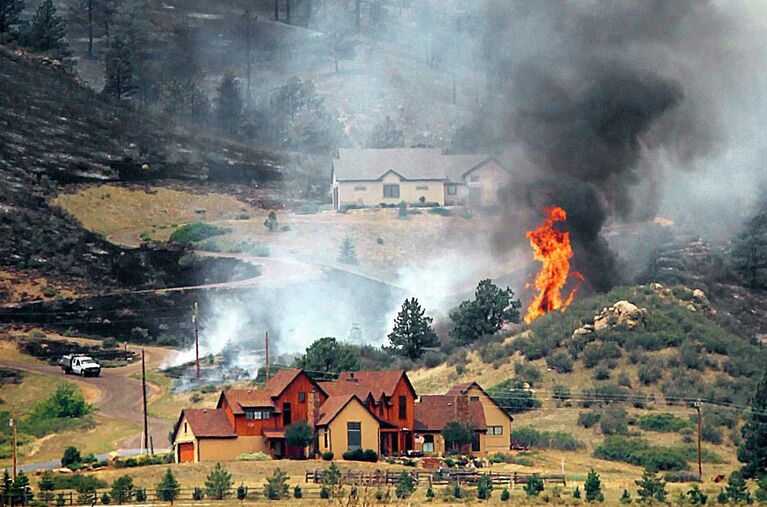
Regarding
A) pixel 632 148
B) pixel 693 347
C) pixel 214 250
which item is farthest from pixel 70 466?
pixel 214 250

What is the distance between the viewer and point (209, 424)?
374 ft

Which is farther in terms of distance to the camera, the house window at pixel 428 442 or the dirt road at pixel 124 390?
the dirt road at pixel 124 390

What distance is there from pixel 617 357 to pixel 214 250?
211ft

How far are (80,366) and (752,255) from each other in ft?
209

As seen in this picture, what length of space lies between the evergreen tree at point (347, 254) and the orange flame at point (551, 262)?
116 feet

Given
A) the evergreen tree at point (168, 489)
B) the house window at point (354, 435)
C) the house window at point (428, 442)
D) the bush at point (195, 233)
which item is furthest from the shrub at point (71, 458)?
the bush at point (195, 233)

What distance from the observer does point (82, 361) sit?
148625mm

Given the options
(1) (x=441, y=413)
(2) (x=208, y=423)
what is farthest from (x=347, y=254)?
(2) (x=208, y=423)

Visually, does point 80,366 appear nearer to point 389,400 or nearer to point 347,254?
point 389,400

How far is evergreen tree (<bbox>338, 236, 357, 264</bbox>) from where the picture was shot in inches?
7141

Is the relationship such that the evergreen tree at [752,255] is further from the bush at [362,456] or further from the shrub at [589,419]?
the bush at [362,456]

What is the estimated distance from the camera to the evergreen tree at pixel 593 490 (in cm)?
9750

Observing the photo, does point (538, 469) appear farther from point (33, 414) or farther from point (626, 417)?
point (33, 414)

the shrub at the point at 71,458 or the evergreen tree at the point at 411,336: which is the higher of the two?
the evergreen tree at the point at 411,336
